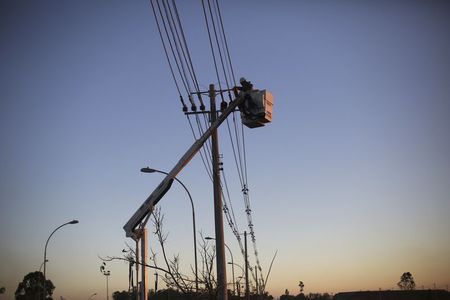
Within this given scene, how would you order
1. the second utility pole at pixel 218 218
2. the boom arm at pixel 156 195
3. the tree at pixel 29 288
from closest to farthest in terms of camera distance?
the boom arm at pixel 156 195 → the second utility pole at pixel 218 218 → the tree at pixel 29 288

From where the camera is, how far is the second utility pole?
15.2 metres

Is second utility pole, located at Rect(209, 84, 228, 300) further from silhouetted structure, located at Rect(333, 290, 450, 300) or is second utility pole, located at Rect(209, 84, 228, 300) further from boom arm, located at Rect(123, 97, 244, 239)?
silhouetted structure, located at Rect(333, 290, 450, 300)

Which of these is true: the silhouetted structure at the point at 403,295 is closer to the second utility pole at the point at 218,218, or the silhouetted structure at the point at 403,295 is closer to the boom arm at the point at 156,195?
the second utility pole at the point at 218,218

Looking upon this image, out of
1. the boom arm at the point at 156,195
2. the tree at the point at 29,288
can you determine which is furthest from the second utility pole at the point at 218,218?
the tree at the point at 29,288

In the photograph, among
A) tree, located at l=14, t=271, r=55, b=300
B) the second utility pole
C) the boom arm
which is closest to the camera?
the boom arm

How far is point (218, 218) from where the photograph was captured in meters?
16.6

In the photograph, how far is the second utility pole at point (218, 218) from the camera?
1520cm

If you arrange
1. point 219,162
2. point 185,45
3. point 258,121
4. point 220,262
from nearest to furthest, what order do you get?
point 185,45, point 258,121, point 220,262, point 219,162

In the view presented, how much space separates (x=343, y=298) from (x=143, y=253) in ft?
389

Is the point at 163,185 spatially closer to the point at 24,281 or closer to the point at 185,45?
the point at 185,45

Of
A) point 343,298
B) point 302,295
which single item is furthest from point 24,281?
point 302,295

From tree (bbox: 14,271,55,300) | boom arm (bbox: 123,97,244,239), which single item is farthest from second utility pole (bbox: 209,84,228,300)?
tree (bbox: 14,271,55,300)

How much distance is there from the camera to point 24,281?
9294cm

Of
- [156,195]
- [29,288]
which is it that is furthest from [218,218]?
[29,288]
